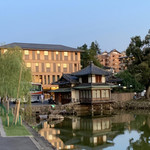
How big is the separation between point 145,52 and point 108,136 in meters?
28.6

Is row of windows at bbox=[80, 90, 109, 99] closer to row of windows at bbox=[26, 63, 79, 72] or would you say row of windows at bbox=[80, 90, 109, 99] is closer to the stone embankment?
the stone embankment

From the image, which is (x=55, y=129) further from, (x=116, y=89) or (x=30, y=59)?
(x=30, y=59)

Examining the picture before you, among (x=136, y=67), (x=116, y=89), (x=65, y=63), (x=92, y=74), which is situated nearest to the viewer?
(x=92, y=74)

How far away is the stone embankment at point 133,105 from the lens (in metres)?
47.0

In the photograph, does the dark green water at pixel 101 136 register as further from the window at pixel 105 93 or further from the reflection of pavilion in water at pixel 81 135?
the window at pixel 105 93

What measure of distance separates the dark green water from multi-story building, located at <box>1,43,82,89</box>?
112ft

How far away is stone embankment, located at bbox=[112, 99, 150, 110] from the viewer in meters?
47.0

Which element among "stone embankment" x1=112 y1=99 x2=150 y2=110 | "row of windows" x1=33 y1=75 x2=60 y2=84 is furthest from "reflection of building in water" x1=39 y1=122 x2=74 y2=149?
"row of windows" x1=33 y1=75 x2=60 y2=84

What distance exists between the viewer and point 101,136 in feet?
77.2

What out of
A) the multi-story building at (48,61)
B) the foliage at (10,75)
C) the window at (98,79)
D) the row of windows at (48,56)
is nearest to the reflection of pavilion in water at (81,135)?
the foliage at (10,75)

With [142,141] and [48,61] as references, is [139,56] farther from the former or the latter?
[142,141]


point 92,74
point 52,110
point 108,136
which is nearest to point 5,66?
point 108,136

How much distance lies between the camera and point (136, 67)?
46.0 meters

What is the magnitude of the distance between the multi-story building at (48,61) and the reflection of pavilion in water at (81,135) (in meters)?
34.2
